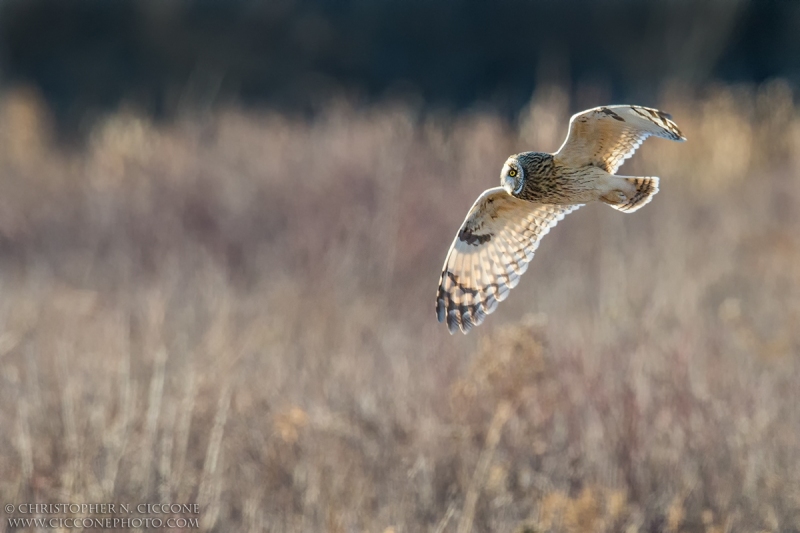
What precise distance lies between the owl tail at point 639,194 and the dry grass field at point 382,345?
121 cm

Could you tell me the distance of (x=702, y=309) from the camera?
629cm

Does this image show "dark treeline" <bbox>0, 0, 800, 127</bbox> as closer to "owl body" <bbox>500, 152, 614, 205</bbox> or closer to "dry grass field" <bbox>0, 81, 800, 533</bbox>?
"dry grass field" <bbox>0, 81, 800, 533</bbox>

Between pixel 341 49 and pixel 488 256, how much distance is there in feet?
63.4

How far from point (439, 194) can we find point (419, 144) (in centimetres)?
83

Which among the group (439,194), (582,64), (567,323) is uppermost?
(582,64)

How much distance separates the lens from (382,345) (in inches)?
229

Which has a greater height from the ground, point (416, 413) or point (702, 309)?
point (702, 309)

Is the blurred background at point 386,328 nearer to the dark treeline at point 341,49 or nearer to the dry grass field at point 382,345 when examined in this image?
the dry grass field at point 382,345

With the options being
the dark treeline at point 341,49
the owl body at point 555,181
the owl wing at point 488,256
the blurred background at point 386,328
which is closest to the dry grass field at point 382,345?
the blurred background at point 386,328

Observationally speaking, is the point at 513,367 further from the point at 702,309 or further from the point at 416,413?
the point at 702,309

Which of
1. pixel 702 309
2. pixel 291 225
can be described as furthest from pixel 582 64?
pixel 702 309

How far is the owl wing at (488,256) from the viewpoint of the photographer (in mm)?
3520

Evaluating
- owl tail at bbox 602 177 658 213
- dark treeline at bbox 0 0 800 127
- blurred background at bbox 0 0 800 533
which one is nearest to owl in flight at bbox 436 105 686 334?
owl tail at bbox 602 177 658 213

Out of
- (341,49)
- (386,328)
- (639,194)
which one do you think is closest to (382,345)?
(386,328)
